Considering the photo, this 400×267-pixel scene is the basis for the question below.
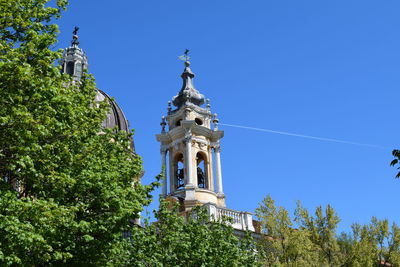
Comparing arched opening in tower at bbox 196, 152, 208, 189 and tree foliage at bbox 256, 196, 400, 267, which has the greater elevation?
arched opening in tower at bbox 196, 152, 208, 189

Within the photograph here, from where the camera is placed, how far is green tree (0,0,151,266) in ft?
40.8

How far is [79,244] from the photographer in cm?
1479

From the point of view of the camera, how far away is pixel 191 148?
36.2m

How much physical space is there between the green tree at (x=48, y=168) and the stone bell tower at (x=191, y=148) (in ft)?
60.1

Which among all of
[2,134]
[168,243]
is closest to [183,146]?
[168,243]

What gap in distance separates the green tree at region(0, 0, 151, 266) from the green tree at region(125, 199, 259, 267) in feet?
7.00

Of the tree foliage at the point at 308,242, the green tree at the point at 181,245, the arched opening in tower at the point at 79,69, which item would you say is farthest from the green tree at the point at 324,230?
the arched opening in tower at the point at 79,69

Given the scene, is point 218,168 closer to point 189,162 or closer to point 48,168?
point 189,162

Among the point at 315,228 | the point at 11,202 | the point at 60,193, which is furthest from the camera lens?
the point at 315,228

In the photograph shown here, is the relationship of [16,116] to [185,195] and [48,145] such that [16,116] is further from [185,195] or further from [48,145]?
[185,195]

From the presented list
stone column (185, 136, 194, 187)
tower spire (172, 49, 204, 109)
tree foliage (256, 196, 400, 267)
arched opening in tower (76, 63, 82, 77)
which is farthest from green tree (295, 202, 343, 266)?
arched opening in tower (76, 63, 82, 77)

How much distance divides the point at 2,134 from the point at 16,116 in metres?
0.79

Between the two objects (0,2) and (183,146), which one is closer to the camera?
(0,2)

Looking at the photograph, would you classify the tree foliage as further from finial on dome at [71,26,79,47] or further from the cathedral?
finial on dome at [71,26,79,47]
